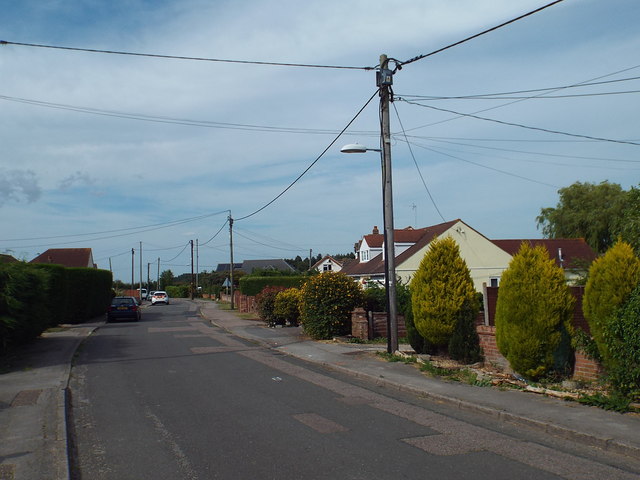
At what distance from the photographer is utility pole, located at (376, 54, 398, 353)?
14.7 m

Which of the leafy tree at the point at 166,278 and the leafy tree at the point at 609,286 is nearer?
the leafy tree at the point at 609,286

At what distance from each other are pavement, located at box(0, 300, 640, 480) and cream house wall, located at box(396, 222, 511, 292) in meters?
28.9

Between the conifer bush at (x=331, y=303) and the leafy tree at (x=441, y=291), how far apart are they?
19.1 ft

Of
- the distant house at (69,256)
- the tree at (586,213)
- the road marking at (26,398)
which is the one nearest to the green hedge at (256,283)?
the tree at (586,213)

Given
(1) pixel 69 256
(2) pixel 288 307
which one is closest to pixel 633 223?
(2) pixel 288 307

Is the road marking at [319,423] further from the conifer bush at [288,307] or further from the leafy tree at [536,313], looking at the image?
the conifer bush at [288,307]

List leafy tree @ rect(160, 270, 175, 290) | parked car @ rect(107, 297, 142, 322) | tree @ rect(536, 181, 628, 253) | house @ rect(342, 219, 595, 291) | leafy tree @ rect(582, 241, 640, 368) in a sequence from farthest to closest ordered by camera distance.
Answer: leafy tree @ rect(160, 270, 175, 290) < house @ rect(342, 219, 595, 291) < tree @ rect(536, 181, 628, 253) < parked car @ rect(107, 297, 142, 322) < leafy tree @ rect(582, 241, 640, 368)

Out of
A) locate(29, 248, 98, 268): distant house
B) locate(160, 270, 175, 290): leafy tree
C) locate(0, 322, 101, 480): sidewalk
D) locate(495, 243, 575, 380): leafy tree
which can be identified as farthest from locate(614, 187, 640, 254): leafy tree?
locate(160, 270, 175, 290): leafy tree

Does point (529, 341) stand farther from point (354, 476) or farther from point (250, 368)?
point (250, 368)

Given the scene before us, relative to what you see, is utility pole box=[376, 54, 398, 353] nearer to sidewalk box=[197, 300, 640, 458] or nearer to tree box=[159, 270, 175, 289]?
sidewalk box=[197, 300, 640, 458]

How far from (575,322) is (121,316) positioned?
2883cm

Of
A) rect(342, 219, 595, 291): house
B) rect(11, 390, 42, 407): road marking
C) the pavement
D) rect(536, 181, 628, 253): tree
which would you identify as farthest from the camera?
rect(342, 219, 595, 291): house

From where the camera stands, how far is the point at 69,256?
2579 inches

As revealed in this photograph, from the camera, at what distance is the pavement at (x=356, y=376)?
6.59 meters
